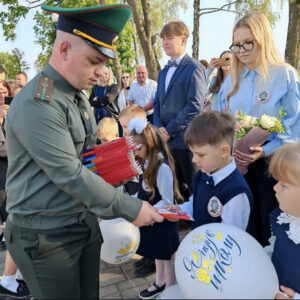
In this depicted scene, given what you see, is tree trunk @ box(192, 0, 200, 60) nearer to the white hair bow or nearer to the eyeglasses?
the white hair bow

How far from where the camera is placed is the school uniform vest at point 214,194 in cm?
208

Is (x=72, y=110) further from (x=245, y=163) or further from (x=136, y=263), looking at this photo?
(x=136, y=263)

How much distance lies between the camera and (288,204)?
168 cm

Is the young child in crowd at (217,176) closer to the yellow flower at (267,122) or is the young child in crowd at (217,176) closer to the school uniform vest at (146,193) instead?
the yellow flower at (267,122)

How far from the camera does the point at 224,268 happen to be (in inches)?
54.2

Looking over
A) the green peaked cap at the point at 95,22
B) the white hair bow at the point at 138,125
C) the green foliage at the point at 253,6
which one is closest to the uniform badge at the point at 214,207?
the white hair bow at the point at 138,125

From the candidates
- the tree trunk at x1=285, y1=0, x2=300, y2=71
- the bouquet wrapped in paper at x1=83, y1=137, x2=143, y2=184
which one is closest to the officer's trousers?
the bouquet wrapped in paper at x1=83, y1=137, x2=143, y2=184

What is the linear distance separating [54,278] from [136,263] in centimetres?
202

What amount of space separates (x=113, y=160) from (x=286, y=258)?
1139 mm

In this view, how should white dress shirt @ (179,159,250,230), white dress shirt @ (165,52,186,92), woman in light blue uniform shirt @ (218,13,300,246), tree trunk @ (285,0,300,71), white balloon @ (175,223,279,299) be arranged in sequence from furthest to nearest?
tree trunk @ (285,0,300,71) → white dress shirt @ (165,52,186,92) → woman in light blue uniform shirt @ (218,13,300,246) → white dress shirt @ (179,159,250,230) → white balloon @ (175,223,279,299)

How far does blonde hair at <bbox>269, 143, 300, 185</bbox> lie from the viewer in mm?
1644

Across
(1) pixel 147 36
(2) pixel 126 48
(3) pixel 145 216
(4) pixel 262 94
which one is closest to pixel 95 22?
(3) pixel 145 216

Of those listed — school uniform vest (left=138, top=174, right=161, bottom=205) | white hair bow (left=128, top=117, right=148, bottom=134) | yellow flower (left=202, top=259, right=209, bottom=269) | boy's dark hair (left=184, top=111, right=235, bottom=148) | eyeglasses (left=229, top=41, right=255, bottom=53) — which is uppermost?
eyeglasses (left=229, top=41, right=255, bottom=53)

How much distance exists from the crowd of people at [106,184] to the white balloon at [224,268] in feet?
0.71
